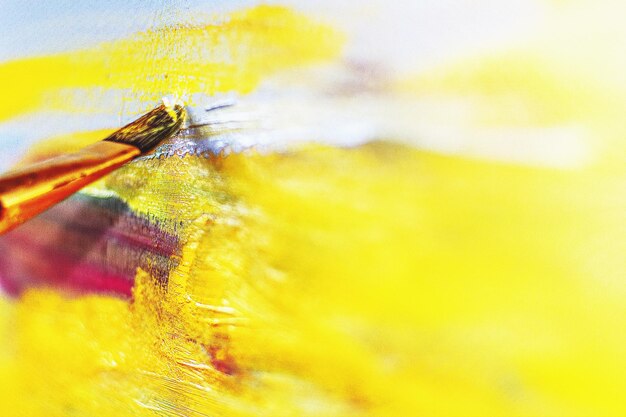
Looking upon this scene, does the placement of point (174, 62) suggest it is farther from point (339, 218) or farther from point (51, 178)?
point (339, 218)

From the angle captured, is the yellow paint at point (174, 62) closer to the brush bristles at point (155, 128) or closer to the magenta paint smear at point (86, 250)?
the brush bristles at point (155, 128)

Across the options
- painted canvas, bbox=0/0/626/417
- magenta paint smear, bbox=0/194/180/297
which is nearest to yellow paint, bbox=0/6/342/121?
painted canvas, bbox=0/0/626/417

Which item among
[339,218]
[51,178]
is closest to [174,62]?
[51,178]

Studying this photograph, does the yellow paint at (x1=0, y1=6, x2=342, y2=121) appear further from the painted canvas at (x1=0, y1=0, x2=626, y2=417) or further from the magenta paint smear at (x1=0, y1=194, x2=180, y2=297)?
the magenta paint smear at (x1=0, y1=194, x2=180, y2=297)

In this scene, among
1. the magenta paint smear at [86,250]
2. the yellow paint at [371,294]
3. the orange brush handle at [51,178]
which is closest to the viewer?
the yellow paint at [371,294]

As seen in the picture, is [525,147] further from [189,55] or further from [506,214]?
[189,55]

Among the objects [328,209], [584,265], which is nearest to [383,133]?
[328,209]

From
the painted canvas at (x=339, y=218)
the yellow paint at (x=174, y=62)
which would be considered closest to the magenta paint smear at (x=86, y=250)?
the painted canvas at (x=339, y=218)

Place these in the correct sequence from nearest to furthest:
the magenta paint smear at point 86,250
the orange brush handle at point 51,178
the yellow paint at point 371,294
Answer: the yellow paint at point 371,294
the orange brush handle at point 51,178
the magenta paint smear at point 86,250
